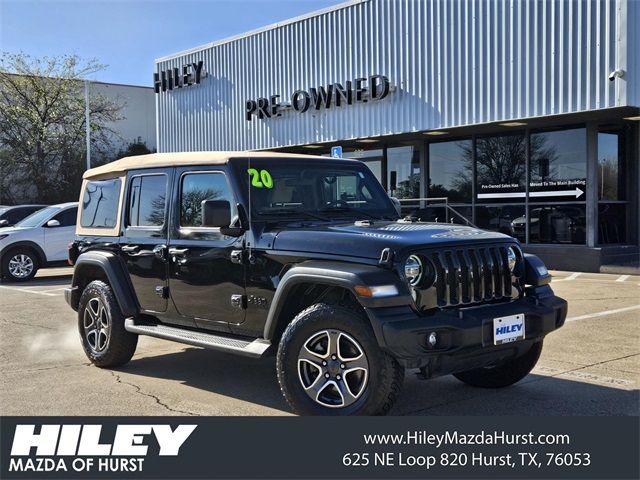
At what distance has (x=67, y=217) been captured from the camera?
583 inches

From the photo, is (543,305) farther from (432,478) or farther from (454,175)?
(454,175)

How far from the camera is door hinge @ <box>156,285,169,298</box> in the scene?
582 cm

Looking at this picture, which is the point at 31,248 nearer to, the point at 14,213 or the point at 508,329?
the point at 14,213

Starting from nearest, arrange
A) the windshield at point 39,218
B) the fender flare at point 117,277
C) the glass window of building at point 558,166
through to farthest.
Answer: the fender flare at point 117,277 < the windshield at point 39,218 < the glass window of building at point 558,166

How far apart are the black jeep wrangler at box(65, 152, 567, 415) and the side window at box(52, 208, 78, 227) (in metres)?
8.42

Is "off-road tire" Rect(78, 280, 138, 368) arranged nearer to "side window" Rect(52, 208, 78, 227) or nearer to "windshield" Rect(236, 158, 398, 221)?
"windshield" Rect(236, 158, 398, 221)

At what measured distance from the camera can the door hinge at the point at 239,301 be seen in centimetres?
512

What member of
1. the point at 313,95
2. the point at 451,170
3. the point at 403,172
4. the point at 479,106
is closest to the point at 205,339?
the point at 479,106

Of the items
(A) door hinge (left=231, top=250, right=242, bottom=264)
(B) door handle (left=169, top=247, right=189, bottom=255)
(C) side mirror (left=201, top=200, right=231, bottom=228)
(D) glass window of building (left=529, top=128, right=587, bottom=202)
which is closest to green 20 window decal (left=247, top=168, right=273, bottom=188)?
(C) side mirror (left=201, top=200, right=231, bottom=228)

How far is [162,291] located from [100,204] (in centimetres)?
157

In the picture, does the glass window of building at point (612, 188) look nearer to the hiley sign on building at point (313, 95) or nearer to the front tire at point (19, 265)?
the hiley sign on building at point (313, 95)

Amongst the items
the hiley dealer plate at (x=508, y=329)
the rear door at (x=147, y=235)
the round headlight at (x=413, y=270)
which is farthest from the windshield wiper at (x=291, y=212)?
the hiley dealer plate at (x=508, y=329)

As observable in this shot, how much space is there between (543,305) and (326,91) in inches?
598

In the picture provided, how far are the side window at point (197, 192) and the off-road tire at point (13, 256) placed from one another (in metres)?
9.88
